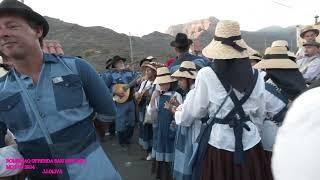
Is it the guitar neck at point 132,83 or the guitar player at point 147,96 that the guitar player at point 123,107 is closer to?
the guitar neck at point 132,83

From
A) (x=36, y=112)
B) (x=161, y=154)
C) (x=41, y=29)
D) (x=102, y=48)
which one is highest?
(x=41, y=29)

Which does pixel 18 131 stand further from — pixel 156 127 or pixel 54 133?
pixel 156 127

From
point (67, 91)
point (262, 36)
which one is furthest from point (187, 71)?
point (262, 36)

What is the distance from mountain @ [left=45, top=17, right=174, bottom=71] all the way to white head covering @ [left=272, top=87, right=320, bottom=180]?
24.4 meters

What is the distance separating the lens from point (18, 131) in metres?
2.39

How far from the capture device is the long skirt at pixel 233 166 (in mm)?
3512

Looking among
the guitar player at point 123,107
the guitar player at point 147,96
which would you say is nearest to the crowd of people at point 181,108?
the guitar player at point 147,96

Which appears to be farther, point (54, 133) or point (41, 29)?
point (41, 29)

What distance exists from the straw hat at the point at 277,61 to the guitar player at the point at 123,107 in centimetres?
580

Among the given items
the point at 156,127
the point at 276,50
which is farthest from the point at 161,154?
the point at 276,50

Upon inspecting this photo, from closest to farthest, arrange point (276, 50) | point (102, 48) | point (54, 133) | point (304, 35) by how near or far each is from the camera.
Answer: point (54, 133)
point (276, 50)
point (304, 35)
point (102, 48)

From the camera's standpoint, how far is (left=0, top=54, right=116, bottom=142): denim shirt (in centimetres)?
235

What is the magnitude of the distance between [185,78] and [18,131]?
3241 mm

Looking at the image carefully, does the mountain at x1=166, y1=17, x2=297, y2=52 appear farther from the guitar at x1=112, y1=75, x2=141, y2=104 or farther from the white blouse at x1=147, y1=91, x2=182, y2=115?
the white blouse at x1=147, y1=91, x2=182, y2=115
